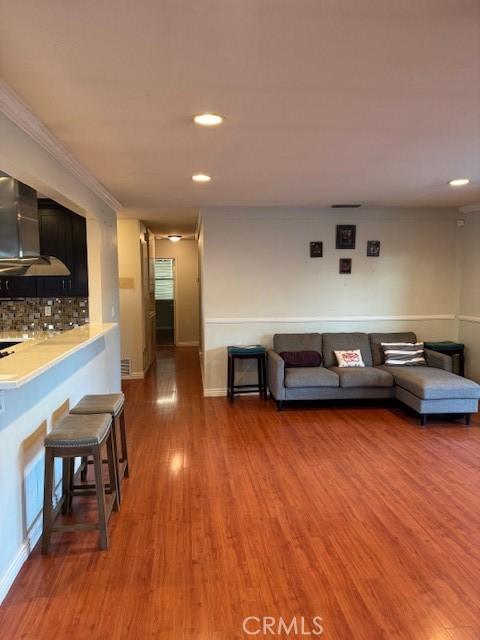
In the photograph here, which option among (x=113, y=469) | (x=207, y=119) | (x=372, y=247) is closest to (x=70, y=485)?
(x=113, y=469)

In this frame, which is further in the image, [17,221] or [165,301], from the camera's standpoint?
[165,301]

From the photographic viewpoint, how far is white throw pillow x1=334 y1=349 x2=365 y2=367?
519cm

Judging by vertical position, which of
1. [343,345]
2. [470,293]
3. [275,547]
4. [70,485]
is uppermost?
[470,293]

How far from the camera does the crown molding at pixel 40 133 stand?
2064mm

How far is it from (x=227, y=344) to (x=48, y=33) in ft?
13.9

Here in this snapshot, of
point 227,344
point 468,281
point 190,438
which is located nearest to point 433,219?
point 468,281

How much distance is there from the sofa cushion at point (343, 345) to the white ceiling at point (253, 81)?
2365 millimetres

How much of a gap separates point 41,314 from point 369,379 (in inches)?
158

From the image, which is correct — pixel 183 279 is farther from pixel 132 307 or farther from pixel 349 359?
pixel 349 359

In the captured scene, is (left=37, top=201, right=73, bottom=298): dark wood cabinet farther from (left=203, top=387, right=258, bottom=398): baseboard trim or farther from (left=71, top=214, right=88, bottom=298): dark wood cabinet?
(left=203, top=387, right=258, bottom=398): baseboard trim

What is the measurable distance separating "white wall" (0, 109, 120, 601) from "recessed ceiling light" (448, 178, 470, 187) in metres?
3.27

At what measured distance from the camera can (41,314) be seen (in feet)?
18.1

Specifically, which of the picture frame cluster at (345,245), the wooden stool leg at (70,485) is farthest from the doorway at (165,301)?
the wooden stool leg at (70,485)

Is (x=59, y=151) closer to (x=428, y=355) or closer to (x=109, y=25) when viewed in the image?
(x=109, y=25)
